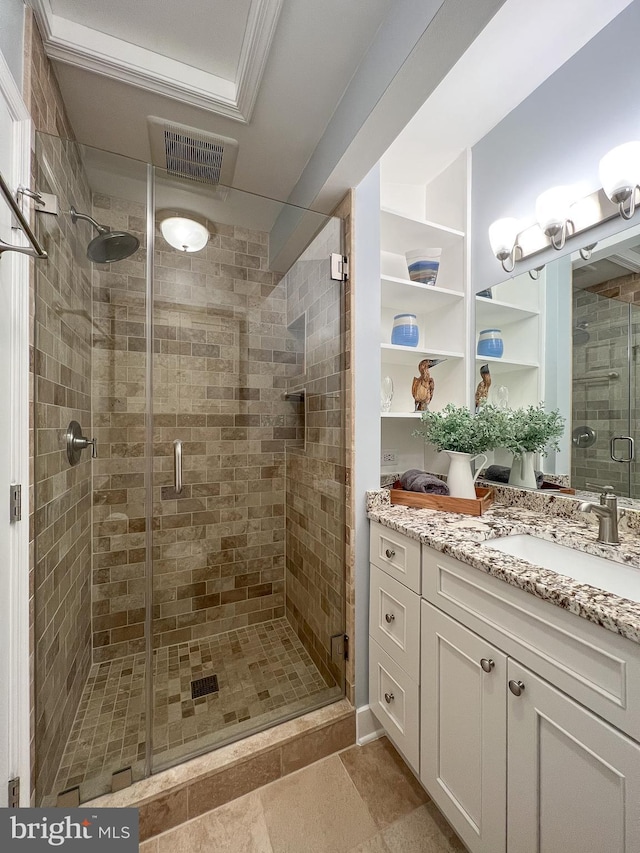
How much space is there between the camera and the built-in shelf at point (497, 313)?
1576 millimetres

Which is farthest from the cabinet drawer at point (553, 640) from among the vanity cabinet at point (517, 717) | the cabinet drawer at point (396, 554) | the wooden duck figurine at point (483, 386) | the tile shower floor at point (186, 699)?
the wooden duck figurine at point (483, 386)

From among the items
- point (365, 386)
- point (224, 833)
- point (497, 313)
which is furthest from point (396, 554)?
point (497, 313)

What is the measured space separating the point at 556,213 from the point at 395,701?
6.52 ft

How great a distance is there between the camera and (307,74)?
4.05 feet

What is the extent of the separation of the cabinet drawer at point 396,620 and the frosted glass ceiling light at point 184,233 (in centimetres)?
151

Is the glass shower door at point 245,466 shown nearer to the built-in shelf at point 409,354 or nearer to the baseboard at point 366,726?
the baseboard at point 366,726

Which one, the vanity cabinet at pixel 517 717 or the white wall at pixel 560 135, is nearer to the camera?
the vanity cabinet at pixel 517 717

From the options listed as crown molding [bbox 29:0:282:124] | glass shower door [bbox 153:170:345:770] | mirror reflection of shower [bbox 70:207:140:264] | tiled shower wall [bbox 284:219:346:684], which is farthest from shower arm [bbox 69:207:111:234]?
tiled shower wall [bbox 284:219:346:684]

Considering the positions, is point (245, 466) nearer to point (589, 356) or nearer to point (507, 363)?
point (507, 363)

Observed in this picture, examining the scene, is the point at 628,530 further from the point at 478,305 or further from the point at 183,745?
the point at 183,745

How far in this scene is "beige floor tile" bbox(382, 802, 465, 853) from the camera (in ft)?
3.47

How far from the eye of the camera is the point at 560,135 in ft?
4.55

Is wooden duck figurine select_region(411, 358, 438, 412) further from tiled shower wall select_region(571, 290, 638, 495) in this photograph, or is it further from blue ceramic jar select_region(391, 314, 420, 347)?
tiled shower wall select_region(571, 290, 638, 495)

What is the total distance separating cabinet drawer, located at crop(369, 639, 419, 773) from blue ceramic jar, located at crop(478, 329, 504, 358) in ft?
4.70
